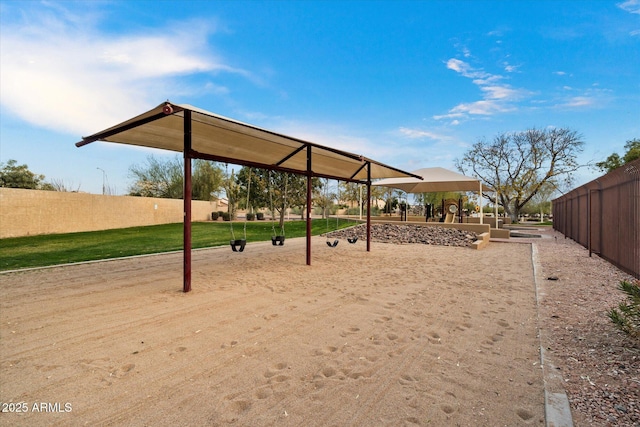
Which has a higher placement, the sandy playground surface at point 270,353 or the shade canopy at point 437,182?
the shade canopy at point 437,182

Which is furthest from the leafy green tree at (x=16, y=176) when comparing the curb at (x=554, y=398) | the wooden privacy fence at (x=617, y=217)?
the wooden privacy fence at (x=617, y=217)

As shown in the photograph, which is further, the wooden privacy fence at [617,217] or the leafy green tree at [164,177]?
the leafy green tree at [164,177]

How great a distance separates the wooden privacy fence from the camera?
596 cm

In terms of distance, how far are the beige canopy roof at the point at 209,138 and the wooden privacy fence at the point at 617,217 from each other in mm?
5455

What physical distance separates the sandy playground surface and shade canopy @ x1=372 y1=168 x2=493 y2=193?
10.5 meters

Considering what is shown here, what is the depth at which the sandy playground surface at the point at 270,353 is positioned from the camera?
2.02m

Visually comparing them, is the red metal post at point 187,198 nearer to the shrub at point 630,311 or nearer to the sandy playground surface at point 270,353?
the sandy playground surface at point 270,353

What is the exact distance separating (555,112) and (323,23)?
21.2m

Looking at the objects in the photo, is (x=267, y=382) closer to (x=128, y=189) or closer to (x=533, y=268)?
(x=533, y=268)

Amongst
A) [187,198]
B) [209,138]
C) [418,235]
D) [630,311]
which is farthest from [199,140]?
[418,235]

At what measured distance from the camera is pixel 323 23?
1159 cm

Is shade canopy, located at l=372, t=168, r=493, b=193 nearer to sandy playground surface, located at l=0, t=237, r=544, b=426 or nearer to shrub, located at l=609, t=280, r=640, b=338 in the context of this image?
sandy playground surface, located at l=0, t=237, r=544, b=426

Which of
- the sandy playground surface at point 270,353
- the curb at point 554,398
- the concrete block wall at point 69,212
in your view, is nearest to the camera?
the curb at point 554,398

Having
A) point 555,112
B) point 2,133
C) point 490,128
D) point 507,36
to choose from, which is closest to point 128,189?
point 2,133
